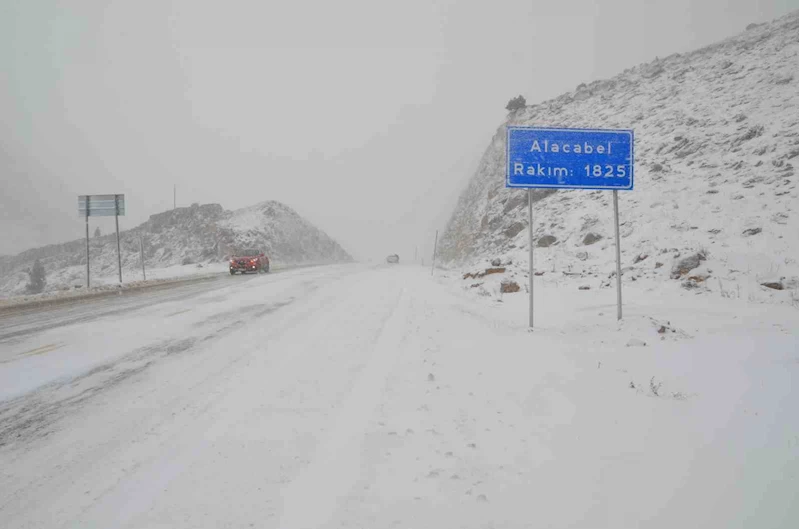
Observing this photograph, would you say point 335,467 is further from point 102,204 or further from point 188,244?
point 188,244

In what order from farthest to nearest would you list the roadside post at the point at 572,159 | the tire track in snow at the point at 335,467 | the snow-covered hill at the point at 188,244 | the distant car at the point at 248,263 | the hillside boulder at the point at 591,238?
the snow-covered hill at the point at 188,244 → the distant car at the point at 248,263 → the hillside boulder at the point at 591,238 → the roadside post at the point at 572,159 → the tire track in snow at the point at 335,467

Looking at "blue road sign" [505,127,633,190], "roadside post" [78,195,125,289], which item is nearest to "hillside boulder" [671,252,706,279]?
"blue road sign" [505,127,633,190]

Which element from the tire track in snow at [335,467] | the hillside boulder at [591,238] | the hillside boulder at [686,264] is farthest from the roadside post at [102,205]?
the hillside boulder at [686,264]

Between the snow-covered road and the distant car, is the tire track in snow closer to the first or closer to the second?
the snow-covered road

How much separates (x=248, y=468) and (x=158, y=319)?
625 cm

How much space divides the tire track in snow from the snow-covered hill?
38.8 m

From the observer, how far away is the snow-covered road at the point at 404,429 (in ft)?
6.98

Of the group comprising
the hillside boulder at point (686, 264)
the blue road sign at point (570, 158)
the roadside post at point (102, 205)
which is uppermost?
the roadside post at point (102, 205)

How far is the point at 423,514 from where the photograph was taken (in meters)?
2.09

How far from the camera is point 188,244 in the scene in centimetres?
4375

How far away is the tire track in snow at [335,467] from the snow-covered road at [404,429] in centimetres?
1

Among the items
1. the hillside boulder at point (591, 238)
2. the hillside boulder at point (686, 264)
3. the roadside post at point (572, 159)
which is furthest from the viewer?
the hillside boulder at point (591, 238)

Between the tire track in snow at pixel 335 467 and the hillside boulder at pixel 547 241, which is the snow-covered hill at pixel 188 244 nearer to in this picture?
the hillside boulder at pixel 547 241

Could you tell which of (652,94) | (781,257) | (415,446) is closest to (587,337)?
→ (415,446)
